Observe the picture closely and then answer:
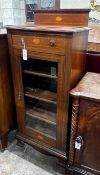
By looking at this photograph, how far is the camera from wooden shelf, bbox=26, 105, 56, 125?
138 cm

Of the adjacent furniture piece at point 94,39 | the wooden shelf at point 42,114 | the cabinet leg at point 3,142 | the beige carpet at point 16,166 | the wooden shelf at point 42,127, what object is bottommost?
the beige carpet at point 16,166

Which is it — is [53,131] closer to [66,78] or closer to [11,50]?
[66,78]

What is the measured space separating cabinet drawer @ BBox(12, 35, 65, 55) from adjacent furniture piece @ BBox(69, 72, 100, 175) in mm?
281

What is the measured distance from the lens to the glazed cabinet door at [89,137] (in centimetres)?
102

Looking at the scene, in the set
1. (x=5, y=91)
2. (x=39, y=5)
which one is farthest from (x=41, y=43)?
(x=39, y=5)

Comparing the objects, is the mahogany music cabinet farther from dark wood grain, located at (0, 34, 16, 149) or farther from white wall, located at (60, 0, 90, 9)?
white wall, located at (60, 0, 90, 9)

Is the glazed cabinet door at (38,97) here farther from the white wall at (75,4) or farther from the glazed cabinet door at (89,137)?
the white wall at (75,4)

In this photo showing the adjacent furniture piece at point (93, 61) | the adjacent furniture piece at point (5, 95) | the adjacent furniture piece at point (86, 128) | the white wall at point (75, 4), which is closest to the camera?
the adjacent furniture piece at point (86, 128)

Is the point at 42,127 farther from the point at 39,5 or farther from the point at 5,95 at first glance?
the point at 39,5

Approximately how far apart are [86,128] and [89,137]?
0.07 m

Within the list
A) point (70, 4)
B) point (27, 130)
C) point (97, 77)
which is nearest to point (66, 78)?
point (97, 77)

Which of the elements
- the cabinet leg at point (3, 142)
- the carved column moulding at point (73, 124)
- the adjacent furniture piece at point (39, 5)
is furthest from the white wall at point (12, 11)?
the carved column moulding at point (73, 124)

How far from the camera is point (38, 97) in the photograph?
132cm

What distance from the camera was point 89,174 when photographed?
3.99 feet
